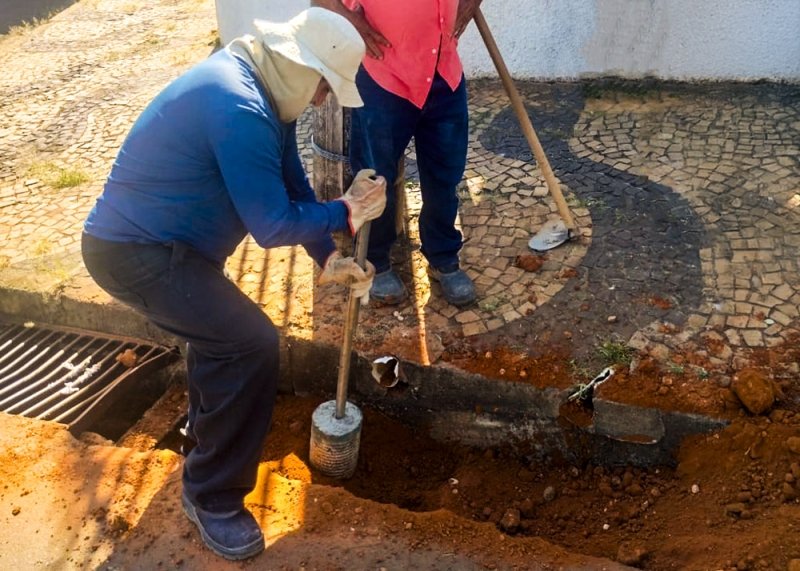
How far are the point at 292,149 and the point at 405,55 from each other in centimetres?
89

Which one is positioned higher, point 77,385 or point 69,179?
point 69,179

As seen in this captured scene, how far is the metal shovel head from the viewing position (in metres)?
4.80

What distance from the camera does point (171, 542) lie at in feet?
11.2

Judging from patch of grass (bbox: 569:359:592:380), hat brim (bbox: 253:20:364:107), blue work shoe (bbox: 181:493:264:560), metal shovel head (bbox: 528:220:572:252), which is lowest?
blue work shoe (bbox: 181:493:264:560)

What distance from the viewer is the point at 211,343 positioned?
3045 millimetres

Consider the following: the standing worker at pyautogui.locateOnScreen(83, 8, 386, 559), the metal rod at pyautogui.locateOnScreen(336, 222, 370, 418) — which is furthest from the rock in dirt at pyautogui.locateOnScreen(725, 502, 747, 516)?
the standing worker at pyautogui.locateOnScreen(83, 8, 386, 559)

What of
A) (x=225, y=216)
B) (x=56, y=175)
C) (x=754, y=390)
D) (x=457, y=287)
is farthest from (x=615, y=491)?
(x=56, y=175)

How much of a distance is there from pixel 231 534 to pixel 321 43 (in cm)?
210

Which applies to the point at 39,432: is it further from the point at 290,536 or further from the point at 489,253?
the point at 489,253

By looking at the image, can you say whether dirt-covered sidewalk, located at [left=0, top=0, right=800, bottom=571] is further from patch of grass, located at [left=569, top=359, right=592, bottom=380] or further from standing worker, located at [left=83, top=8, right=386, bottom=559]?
standing worker, located at [left=83, top=8, right=386, bottom=559]

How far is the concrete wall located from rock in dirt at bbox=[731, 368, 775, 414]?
376cm

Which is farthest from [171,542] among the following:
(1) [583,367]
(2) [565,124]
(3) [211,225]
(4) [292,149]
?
(2) [565,124]

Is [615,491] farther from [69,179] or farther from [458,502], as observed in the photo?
[69,179]

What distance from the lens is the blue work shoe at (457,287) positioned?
4406mm
